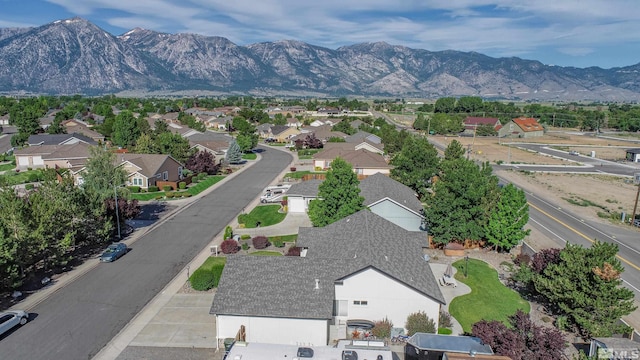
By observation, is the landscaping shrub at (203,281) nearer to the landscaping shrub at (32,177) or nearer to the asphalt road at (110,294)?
the asphalt road at (110,294)

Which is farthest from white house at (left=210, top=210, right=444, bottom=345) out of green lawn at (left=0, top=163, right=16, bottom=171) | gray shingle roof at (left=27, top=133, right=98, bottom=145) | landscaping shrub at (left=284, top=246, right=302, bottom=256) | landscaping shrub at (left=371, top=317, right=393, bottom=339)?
gray shingle roof at (left=27, top=133, right=98, bottom=145)

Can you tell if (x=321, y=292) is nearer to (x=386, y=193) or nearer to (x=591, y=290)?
(x=591, y=290)

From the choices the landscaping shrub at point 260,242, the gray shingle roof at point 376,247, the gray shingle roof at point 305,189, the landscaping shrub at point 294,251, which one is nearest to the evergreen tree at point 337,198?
the gray shingle roof at point 376,247

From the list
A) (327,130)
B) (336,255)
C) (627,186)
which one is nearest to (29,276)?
(336,255)

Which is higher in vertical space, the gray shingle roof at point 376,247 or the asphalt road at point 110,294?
the gray shingle roof at point 376,247

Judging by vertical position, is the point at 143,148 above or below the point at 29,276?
above

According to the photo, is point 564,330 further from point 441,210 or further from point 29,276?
point 29,276

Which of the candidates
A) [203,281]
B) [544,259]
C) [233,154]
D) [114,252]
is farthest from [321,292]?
[233,154]
